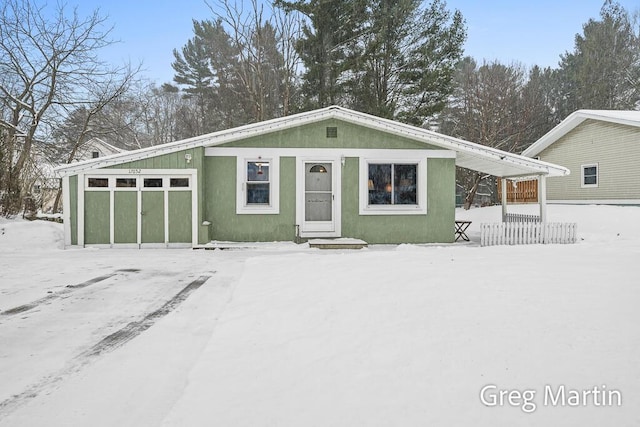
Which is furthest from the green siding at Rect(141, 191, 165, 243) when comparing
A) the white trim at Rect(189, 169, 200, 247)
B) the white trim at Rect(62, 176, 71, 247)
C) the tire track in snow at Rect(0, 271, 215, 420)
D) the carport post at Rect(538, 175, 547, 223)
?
the carport post at Rect(538, 175, 547, 223)

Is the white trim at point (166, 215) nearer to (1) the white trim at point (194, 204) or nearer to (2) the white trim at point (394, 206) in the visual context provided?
(1) the white trim at point (194, 204)

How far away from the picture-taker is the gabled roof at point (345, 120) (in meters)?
10.6

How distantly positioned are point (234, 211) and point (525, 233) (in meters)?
8.40

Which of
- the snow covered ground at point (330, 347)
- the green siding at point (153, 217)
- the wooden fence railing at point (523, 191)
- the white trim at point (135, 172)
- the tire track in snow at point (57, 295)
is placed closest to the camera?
the snow covered ground at point (330, 347)

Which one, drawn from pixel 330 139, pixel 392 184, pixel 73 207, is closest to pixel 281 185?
pixel 330 139

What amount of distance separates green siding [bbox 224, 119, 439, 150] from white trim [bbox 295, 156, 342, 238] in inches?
17.2

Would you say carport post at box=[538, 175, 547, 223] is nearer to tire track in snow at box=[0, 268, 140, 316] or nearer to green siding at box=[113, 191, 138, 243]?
tire track in snow at box=[0, 268, 140, 316]

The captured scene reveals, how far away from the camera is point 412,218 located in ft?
38.1

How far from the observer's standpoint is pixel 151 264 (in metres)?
8.10

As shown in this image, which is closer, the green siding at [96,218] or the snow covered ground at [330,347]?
the snow covered ground at [330,347]

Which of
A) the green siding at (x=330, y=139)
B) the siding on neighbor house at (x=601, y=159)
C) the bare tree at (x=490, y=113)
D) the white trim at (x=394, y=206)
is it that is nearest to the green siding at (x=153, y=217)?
the green siding at (x=330, y=139)

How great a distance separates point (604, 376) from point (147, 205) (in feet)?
35.0

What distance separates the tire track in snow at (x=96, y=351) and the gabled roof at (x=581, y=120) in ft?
63.4

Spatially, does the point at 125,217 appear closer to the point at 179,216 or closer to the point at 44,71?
the point at 179,216
